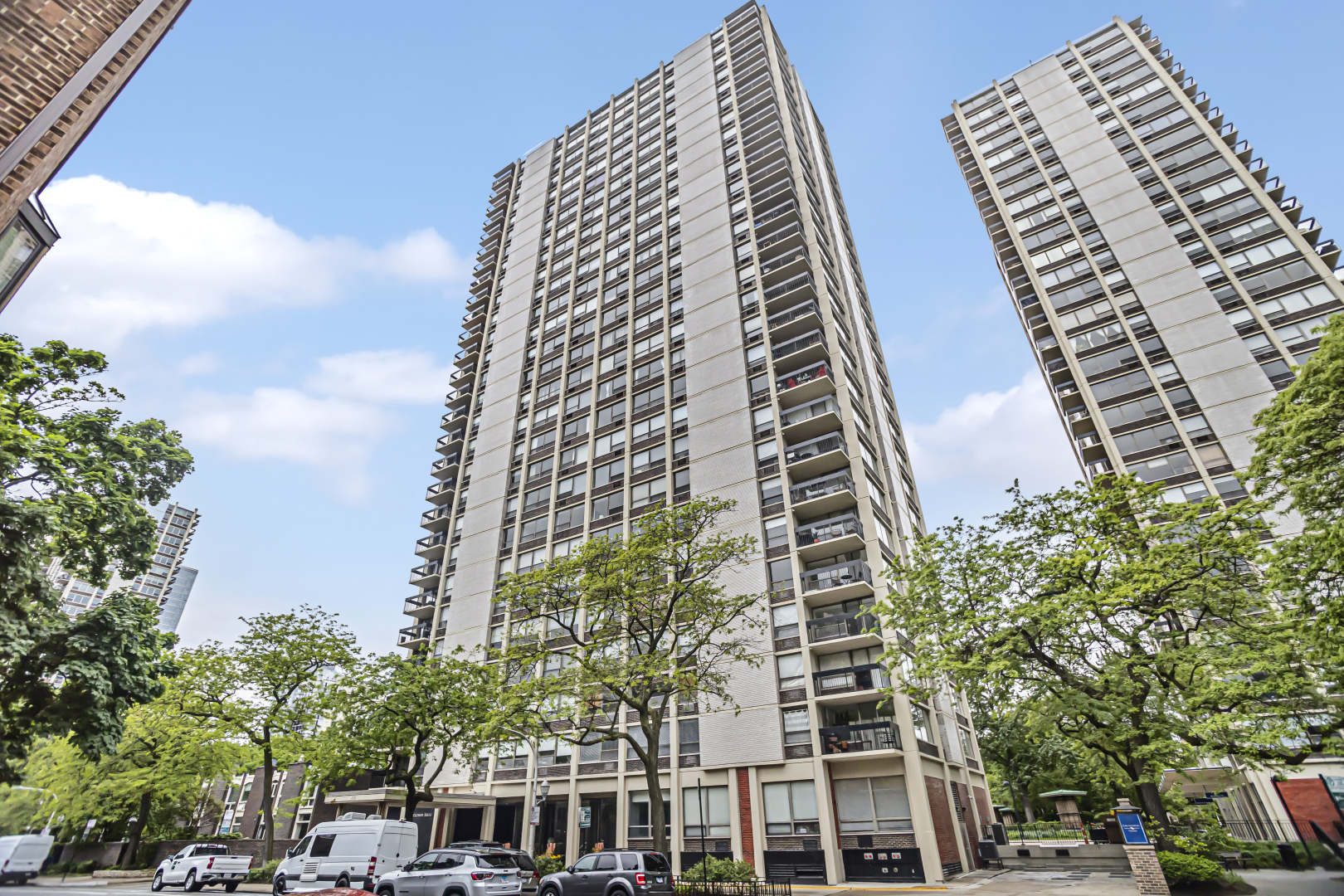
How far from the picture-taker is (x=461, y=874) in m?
17.4

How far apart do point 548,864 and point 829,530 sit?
1955 cm

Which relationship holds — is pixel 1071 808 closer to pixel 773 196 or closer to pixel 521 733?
pixel 521 733

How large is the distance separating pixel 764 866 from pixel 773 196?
40351 millimetres

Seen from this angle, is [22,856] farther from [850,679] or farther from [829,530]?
[829,530]

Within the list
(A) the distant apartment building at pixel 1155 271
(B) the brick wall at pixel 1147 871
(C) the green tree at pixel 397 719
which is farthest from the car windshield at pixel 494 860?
(A) the distant apartment building at pixel 1155 271

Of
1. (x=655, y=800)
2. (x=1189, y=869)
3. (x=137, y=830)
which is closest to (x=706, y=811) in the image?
(x=655, y=800)

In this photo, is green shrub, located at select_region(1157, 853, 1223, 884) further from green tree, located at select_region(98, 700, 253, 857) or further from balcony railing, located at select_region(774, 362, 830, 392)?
green tree, located at select_region(98, 700, 253, 857)

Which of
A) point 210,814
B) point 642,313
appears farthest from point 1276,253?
point 210,814

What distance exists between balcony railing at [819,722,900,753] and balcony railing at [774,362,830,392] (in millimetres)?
18053

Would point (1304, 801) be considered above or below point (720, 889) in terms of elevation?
above

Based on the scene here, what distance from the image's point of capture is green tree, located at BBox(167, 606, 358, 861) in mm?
29281

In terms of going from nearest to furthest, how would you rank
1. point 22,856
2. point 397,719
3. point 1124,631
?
point 22,856, point 1124,631, point 397,719

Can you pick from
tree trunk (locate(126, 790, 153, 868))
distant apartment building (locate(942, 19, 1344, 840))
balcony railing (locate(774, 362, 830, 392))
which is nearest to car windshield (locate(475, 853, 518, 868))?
tree trunk (locate(126, 790, 153, 868))

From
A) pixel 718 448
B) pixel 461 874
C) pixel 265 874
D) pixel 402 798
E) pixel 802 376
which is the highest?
pixel 802 376
